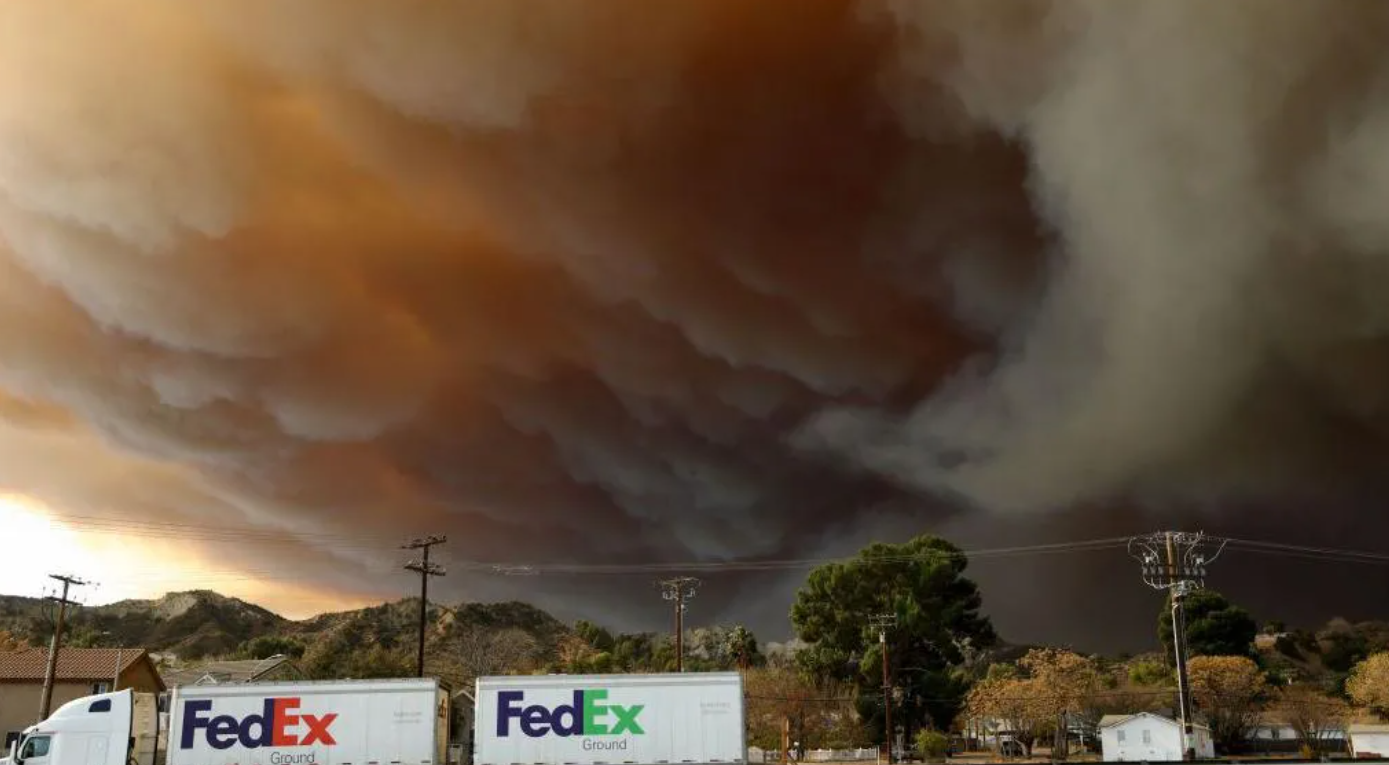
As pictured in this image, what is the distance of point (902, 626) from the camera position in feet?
308

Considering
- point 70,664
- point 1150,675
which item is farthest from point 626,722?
point 1150,675

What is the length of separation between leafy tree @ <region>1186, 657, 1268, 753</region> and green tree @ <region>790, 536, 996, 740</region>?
20.2m

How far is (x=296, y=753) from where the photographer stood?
37.9 meters

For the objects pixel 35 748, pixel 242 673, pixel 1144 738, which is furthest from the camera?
pixel 1144 738

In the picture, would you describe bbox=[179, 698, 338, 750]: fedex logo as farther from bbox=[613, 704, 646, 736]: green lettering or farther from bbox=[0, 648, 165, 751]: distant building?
bbox=[0, 648, 165, 751]: distant building

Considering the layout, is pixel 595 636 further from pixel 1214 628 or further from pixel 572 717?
pixel 572 717

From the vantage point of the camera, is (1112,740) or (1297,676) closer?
(1112,740)

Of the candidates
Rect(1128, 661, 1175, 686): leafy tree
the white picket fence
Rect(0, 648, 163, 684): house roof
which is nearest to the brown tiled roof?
Rect(0, 648, 163, 684): house roof

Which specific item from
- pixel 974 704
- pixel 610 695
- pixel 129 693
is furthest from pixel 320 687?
pixel 974 704

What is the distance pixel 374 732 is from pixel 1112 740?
241 ft

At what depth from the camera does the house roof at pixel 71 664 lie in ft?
246

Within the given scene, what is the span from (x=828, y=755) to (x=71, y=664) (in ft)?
201

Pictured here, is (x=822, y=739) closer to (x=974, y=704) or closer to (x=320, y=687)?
(x=974, y=704)

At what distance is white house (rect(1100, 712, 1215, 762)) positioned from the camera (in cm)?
8738
